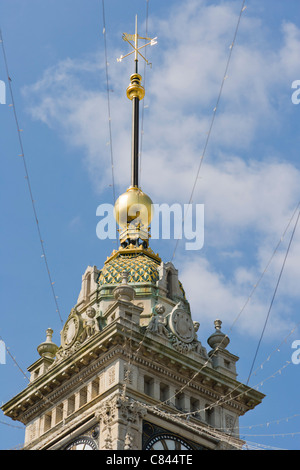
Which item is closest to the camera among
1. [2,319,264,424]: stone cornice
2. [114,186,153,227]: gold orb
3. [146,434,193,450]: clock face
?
[146,434,193,450]: clock face

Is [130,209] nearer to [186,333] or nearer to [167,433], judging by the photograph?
[186,333]

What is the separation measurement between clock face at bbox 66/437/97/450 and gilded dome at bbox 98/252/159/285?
12825mm

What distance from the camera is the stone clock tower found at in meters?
69.5

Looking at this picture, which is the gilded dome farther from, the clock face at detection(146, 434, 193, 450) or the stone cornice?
the clock face at detection(146, 434, 193, 450)

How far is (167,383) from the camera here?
72.9m

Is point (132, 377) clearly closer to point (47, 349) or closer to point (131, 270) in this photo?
point (47, 349)

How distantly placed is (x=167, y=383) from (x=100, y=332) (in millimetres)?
5006

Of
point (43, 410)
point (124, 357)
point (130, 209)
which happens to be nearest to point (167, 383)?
point (124, 357)

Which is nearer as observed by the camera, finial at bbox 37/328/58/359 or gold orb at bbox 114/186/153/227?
finial at bbox 37/328/58/359

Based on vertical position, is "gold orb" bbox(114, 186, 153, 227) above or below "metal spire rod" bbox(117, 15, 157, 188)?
below

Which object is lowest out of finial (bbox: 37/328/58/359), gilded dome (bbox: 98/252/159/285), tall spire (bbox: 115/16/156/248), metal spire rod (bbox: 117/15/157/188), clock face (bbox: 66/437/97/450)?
clock face (bbox: 66/437/97/450)

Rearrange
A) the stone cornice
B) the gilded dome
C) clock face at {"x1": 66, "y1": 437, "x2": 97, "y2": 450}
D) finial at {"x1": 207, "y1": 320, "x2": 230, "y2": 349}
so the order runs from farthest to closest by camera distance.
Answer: the gilded dome → finial at {"x1": 207, "y1": 320, "x2": 230, "y2": 349} → the stone cornice → clock face at {"x1": 66, "y1": 437, "x2": 97, "y2": 450}

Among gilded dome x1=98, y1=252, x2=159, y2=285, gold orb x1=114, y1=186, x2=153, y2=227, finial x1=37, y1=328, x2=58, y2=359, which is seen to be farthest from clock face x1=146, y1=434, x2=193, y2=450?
gold orb x1=114, y1=186, x2=153, y2=227
